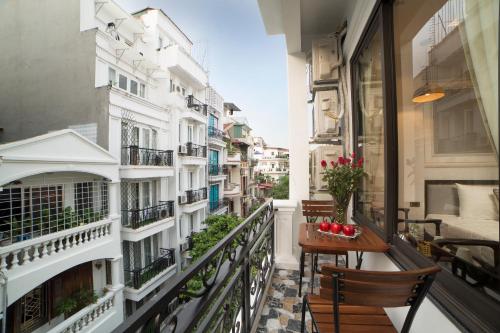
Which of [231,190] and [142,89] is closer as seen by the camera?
[142,89]

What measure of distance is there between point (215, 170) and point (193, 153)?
2.93 metres

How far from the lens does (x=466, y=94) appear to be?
77cm

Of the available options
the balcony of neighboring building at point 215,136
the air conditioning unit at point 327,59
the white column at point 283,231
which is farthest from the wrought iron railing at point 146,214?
the air conditioning unit at point 327,59

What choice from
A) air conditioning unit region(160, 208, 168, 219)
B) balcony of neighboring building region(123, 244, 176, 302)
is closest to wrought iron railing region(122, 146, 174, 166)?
air conditioning unit region(160, 208, 168, 219)

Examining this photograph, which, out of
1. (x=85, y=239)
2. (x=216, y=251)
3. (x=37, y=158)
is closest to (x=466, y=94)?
(x=216, y=251)

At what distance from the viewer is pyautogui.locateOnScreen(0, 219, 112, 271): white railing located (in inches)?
141

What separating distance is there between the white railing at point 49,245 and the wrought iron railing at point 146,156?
5.59 ft

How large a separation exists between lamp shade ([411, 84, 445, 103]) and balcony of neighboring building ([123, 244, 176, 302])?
24.8 ft

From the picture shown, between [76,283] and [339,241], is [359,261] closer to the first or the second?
[339,241]

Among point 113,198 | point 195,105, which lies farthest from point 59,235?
point 195,105

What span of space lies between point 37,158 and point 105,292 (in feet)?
11.8

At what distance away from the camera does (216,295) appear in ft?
2.46

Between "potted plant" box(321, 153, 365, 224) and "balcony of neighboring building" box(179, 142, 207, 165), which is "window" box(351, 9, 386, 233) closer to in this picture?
"potted plant" box(321, 153, 365, 224)

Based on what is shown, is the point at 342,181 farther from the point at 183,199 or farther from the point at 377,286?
the point at 183,199
